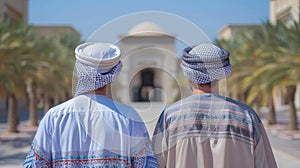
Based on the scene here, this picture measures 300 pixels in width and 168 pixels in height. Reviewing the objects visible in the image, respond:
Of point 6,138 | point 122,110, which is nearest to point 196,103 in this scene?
point 122,110

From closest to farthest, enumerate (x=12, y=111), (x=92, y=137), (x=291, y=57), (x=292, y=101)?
1. (x=92, y=137)
2. (x=291, y=57)
3. (x=12, y=111)
4. (x=292, y=101)

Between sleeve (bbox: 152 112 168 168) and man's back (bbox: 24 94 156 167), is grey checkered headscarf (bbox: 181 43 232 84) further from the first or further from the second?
man's back (bbox: 24 94 156 167)

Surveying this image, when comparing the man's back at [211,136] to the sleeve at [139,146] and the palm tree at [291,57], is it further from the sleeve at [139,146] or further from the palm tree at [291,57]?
the palm tree at [291,57]

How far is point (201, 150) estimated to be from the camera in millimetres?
2662

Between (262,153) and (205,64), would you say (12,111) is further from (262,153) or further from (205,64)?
(262,153)

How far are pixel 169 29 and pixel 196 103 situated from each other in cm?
58

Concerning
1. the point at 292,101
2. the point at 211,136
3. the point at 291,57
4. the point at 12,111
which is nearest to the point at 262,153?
the point at 211,136

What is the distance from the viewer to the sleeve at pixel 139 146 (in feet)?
7.48

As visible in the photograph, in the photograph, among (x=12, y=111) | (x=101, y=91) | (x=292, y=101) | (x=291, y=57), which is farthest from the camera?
(x=292, y=101)

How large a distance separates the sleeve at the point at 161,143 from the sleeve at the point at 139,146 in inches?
16.5

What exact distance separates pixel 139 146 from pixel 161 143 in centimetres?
48

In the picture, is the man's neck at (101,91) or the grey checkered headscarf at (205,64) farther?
the grey checkered headscarf at (205,64)

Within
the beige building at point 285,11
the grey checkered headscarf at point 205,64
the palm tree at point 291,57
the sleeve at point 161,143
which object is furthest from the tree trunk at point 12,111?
the beige building at point 285,11

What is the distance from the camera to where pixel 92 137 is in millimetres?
2260
